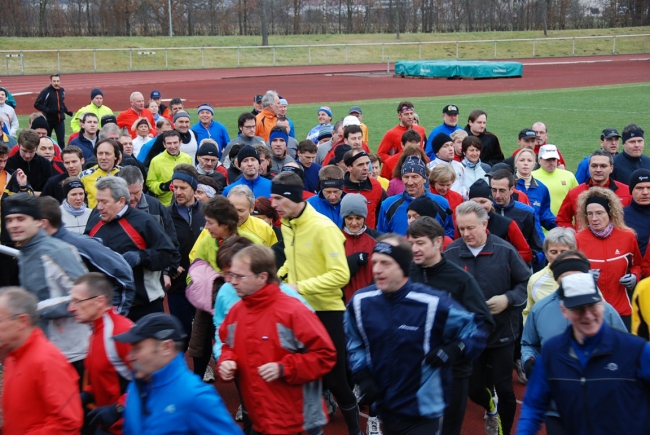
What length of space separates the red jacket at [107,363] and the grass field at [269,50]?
46332 mm

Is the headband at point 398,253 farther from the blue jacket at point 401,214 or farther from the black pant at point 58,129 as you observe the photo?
the black pant at point 58,129

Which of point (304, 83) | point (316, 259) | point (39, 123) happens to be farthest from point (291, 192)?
point (304, 83)

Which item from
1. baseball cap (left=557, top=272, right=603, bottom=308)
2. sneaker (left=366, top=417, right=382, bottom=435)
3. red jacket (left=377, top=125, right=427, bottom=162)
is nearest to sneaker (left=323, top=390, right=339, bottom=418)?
sneaker (left=366, top=417, right=382, bottom=435)

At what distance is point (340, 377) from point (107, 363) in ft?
7.08

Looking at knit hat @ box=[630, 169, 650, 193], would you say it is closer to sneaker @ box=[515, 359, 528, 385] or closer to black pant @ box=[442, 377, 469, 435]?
sneaker @ box=[515, 359, 528, 385]

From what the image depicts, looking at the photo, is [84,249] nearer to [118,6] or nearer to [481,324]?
[481,324]

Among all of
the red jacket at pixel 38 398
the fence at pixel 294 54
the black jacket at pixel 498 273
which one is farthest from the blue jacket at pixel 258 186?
the fence at pixel 294 54

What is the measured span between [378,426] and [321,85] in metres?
35.7

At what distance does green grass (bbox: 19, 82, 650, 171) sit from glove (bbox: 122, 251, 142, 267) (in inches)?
556

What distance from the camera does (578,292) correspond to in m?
3.98

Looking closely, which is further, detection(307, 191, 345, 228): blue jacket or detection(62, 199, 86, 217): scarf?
detection(62, 199, 86, 217): scarf

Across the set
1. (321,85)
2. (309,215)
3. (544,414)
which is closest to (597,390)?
(544,414)

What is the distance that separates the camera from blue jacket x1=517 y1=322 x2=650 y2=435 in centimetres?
390

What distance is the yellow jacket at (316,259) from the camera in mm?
5918
